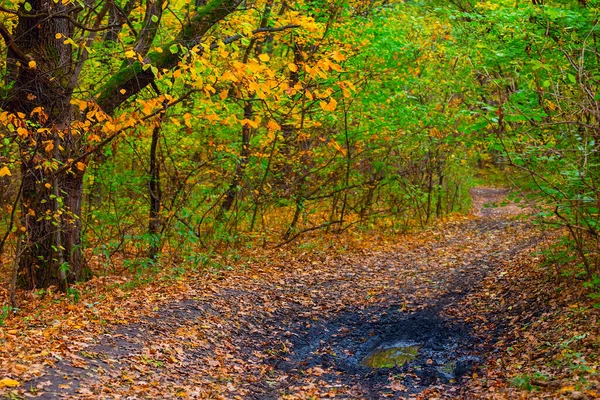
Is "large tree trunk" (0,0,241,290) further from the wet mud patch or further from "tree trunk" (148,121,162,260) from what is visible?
the wet mud patch

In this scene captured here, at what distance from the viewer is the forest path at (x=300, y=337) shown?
241 inches

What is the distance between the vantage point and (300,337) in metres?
8.47

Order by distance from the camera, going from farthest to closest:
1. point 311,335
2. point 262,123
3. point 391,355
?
point 262,123
point 311,335
point 391,355

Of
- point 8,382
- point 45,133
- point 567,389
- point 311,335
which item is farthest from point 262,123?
point 567,389

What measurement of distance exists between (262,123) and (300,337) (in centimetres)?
654

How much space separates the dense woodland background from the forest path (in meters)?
1.71

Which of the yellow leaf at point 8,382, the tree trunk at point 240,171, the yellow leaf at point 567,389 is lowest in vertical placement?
the yellow leaf at point 567,389

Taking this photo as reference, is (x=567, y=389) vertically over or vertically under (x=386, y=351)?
over

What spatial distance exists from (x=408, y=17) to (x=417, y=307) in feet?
28.5

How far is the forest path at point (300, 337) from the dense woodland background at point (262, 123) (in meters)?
1.71

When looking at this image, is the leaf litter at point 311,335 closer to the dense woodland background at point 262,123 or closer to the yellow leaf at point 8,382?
the yellow leaf at point 8,382

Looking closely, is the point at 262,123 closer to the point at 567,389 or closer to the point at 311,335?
the point at 311,335

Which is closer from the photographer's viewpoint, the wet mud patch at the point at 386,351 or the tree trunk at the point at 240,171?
the wet mud patch at the point at 386,351

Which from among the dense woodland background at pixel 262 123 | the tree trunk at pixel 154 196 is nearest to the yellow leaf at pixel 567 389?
the dense woodland background at pixel 262 123
